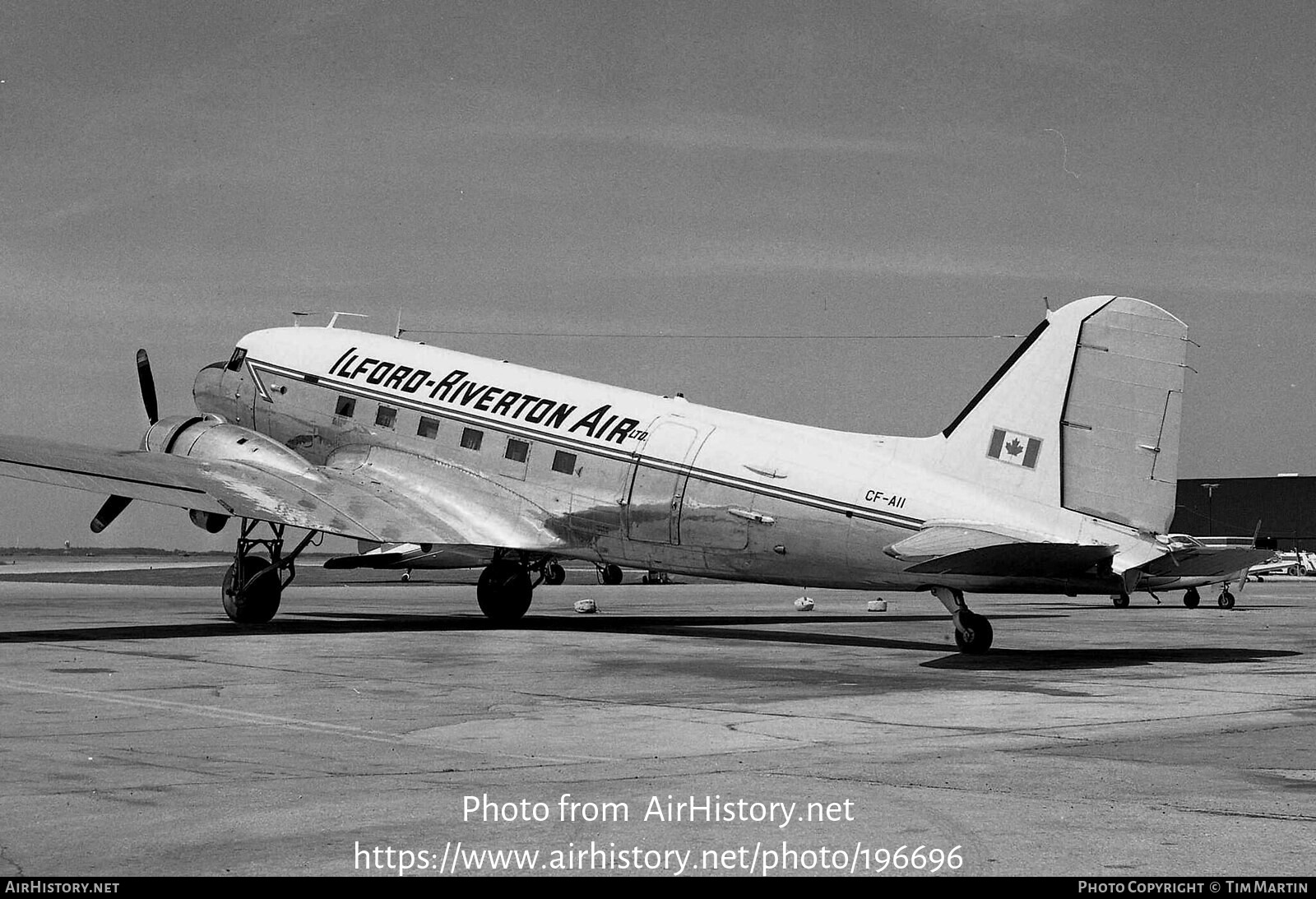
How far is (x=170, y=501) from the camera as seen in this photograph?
27.2 m

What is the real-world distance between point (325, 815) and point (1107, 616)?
115 feet

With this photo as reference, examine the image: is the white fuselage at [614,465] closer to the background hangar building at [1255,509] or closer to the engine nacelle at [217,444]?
the engine nacelle at [217,444]

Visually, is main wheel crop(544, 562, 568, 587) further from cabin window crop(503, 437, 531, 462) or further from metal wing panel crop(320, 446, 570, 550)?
cabin window crop(503, 437, 531, 462)

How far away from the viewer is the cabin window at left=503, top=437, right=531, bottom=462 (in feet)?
97.5

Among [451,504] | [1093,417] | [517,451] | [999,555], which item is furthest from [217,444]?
[1093,417]

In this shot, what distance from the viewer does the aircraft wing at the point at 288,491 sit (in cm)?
2655

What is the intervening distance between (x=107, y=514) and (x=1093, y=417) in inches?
780

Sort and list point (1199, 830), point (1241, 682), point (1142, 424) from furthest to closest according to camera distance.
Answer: point (1142, 424)
point (1241, 682)
point (1199, 830)

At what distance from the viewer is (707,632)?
98.1 feet

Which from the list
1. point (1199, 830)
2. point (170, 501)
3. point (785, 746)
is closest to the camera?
point (1199, 830)

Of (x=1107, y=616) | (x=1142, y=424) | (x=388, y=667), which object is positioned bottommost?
(x=1107, y=616)

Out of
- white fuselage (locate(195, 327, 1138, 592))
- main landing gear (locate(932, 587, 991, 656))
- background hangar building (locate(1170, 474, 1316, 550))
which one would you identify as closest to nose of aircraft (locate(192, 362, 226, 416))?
white fuselage (locate(195, 327, 1138, 592))
